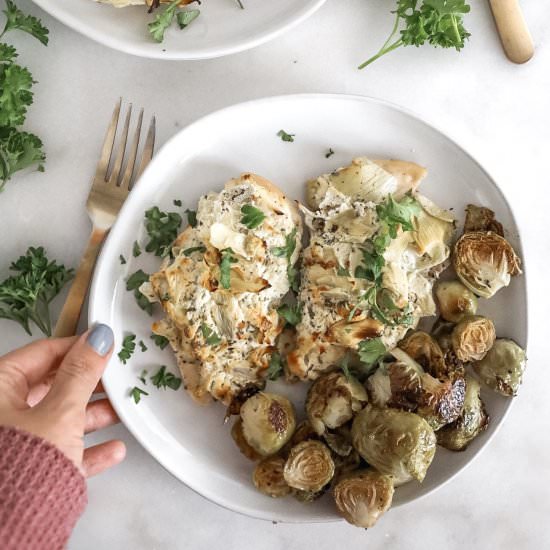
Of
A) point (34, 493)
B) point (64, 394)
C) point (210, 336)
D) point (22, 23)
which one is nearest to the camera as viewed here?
point (34, 493)

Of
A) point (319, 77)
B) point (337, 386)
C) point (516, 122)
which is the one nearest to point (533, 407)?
point (337, 386)

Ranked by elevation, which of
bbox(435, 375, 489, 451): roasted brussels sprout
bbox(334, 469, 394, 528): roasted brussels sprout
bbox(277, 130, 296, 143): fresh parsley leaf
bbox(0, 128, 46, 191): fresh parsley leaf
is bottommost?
bbox(334, 469, 394, 528): roasted brussels sprout

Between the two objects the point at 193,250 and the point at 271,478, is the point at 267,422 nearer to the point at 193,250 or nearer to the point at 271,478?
the point at 271,478

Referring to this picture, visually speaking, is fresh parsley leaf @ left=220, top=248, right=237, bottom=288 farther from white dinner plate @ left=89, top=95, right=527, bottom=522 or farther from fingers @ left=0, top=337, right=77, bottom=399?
fingers @ left=0, top=337, right=77, bottom=399

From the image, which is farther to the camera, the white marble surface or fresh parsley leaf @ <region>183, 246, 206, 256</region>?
the white marble surface

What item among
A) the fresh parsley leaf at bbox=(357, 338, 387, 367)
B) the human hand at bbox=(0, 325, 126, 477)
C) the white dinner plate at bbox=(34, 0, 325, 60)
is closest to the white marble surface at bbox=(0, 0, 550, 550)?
the white dinner plate at bbox=(34, 0, 325, 60)

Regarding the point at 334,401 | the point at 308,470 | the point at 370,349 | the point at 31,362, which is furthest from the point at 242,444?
the point at 31,362
